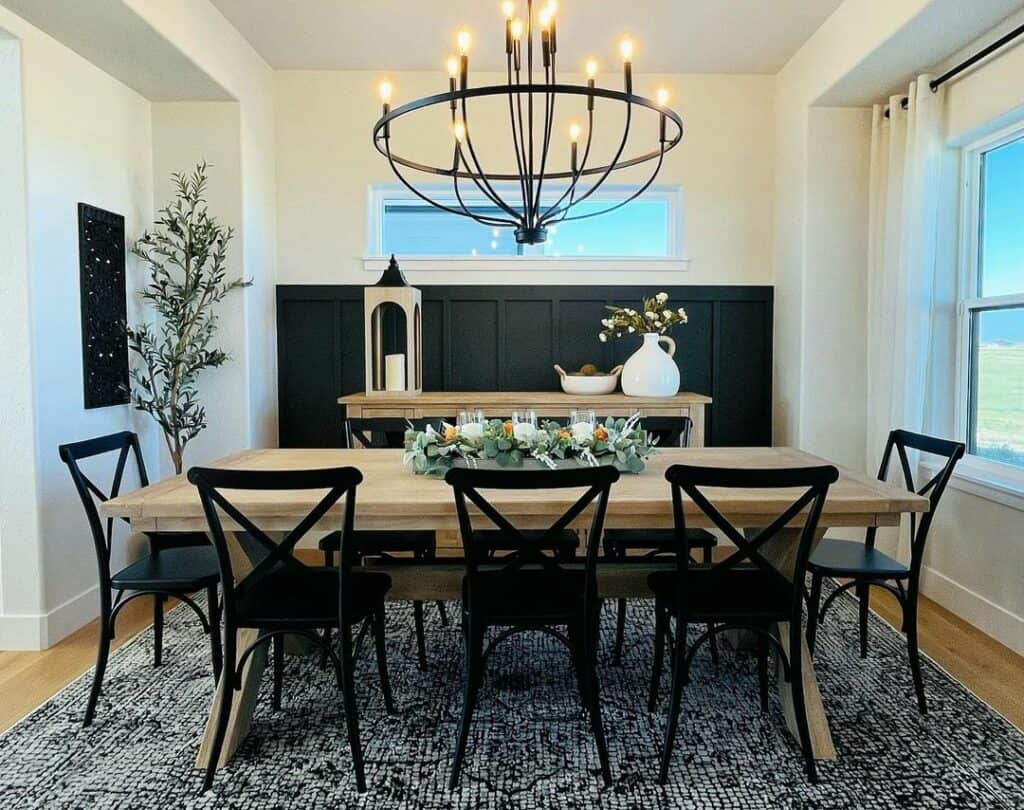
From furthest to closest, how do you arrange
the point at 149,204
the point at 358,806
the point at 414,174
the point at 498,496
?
the point at 414,174 → the point at 149,204 → the point at 498,496 → the point at 358,806

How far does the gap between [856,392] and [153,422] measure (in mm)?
3877

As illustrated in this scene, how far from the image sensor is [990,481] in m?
3.42

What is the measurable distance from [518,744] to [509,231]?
3344 millimetres

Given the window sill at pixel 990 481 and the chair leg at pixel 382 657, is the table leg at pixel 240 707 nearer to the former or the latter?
the chair leg at pixel 382 657

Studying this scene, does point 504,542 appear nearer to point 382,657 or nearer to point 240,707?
point 382,657

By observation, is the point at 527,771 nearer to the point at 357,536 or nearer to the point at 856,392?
the point at 357,536

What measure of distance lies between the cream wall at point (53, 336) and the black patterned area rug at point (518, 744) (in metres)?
0.54

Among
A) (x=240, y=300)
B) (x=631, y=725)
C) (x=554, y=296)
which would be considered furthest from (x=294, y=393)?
(x=631, y=725)

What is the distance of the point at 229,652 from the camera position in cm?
227

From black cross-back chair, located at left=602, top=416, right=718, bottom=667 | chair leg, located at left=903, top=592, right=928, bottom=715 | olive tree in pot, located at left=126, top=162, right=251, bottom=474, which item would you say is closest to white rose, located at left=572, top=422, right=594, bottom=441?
black cross-back chair, located at left=602, top=416, right=718, bottom=667

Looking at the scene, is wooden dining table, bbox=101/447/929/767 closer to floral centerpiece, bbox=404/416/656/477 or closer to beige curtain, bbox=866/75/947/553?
floral centerpiece, bbox=404/416/656/477

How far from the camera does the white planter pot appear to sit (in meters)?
4.41

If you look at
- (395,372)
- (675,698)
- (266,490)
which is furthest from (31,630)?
(675,698)

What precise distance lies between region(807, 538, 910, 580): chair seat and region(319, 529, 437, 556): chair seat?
1.49m
